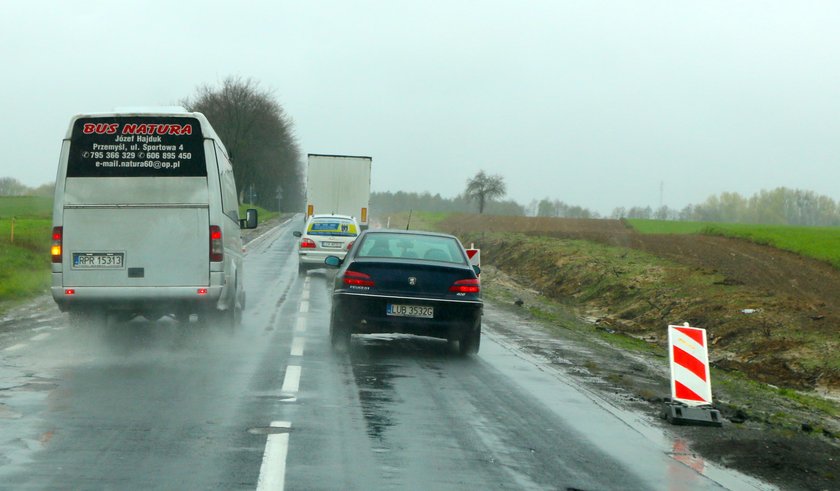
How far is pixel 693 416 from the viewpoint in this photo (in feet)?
28.2

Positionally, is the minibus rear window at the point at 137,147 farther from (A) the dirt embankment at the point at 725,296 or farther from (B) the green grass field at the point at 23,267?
(A) the dirt embankment at the point at 725,296

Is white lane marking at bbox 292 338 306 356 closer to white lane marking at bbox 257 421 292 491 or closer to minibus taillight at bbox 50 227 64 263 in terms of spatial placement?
minibus taillight at bbox 50 227 64 263

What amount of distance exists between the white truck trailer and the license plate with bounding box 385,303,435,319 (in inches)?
1042

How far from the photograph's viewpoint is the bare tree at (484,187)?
123 metres

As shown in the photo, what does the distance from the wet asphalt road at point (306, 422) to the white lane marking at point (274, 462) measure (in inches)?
0.7

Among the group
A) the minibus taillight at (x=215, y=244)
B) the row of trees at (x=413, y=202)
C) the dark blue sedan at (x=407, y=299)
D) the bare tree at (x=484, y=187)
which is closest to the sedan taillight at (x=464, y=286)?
the dark blue sedan at (x=407, y=299)

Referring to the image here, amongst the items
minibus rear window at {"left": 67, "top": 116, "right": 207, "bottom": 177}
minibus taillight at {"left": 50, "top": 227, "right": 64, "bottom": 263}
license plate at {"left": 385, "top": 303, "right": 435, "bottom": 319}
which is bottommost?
license plate at {"left": 385, "top": 303, "right": 435, "bottom": 319}

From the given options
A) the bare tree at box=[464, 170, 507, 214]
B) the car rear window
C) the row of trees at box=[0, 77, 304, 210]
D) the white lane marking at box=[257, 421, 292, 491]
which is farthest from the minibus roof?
the bare tree at box=[464, 170, 507, 214]

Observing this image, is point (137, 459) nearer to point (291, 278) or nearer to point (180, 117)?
point (180, 117)

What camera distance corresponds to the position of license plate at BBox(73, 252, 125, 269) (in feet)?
40.3

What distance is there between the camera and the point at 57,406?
816 centimetres

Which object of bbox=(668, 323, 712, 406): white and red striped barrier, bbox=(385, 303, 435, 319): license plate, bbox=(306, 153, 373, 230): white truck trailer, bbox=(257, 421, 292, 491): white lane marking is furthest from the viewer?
bbox=(306, 153, 373, 230): white truck trailer

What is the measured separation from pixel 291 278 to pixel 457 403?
18394 millimetres

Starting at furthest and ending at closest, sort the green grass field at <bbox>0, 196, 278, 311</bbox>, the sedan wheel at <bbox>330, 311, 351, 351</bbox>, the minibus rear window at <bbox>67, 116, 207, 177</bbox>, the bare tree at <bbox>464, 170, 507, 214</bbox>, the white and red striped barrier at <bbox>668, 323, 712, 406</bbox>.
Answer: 1. the bare tree at <bbox>464, 170, 507, 214</bbox>
2. the green grass field at <bbox>0, 196, 278, 311</bbox>
3. the minibus rear window at <bbox>67, 116, 207, 177</bbox>
4. the sedan wheel at <bbox>330, 311, 351, 351</bbox>
5. the white and red striped barrier at <bbox>668, 323, 712, 406</bbox>
